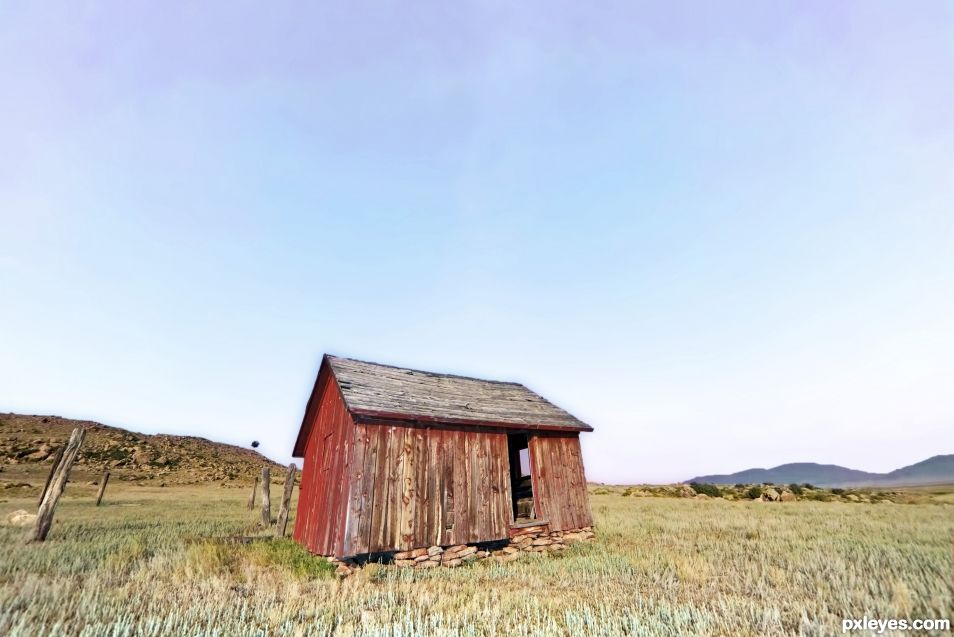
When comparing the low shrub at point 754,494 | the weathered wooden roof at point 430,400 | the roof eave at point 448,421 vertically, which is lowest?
the low shrub at point 754,494

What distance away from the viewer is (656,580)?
23.8 ft

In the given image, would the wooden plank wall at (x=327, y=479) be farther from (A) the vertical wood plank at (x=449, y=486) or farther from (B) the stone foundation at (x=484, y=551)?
(A) the vertical wood plank at (x=449, y=486)

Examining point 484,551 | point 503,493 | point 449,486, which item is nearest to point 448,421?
point 449,486

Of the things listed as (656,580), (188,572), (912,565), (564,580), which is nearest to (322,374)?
(188,572)

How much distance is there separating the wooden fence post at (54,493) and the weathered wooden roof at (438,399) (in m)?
7.83

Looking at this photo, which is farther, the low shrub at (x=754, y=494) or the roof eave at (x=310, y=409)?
the low shrub at (x=754, y=494)

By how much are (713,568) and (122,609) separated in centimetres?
949

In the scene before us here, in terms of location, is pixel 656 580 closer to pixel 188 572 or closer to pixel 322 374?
pixel 188 572

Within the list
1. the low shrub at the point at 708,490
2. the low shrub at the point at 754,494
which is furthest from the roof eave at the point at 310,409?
the low shrub at the point at 708,490

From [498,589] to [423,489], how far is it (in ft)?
13.7

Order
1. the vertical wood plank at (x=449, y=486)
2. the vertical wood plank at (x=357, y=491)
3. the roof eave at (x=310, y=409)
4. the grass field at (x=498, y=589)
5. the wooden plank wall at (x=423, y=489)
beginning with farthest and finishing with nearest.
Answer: the roof eave at (x=310, y=409) < the vertical wood plank at (x=449, y=486) < the wooden plank wall at (x=423, y=489) < the vertical wood plank at (x=357, y=491) < the grass field at (x=498, y=589)

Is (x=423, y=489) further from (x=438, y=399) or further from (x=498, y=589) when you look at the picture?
(x=498, y=589)

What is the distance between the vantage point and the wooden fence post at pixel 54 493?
11.3 metres

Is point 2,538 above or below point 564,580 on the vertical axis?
above
